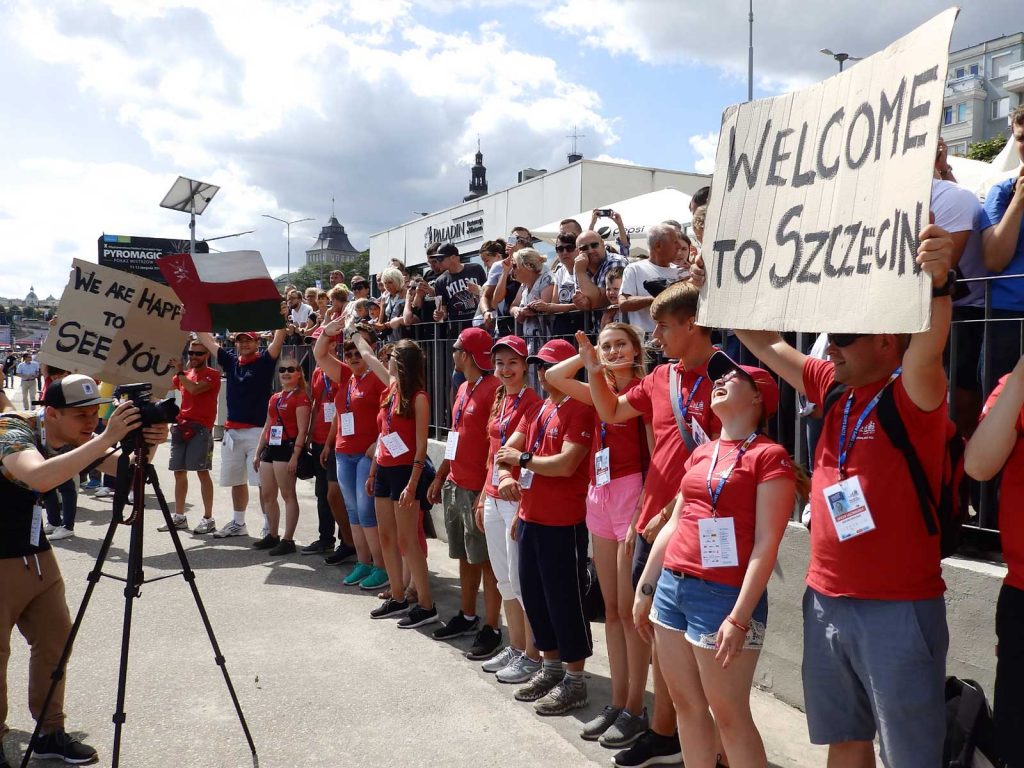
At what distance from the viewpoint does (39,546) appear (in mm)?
4098

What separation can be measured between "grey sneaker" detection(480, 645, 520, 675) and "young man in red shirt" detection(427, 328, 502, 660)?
0.25 m

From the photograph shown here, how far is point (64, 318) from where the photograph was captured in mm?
4809

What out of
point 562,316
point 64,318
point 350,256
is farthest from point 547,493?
point 350,256

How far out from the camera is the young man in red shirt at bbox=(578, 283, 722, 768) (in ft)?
11.8

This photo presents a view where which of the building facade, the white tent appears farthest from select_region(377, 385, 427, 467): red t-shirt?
the building facade

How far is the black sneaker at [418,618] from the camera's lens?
599 centimetres

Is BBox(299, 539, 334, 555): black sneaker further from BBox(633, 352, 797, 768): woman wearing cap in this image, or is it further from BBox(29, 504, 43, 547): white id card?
BBox(633, 352, 797, 768): woman wearing cap

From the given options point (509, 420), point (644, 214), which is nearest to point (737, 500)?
point (509, 420)

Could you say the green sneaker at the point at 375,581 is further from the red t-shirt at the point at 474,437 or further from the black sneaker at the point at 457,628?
the red t-shirt at the point at 474,437

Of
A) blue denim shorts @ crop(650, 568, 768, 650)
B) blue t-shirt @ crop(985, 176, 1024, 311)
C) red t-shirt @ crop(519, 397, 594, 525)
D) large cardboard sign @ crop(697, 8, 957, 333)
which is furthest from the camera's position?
red t-shirt @ crop(519, 397, 594, 525)

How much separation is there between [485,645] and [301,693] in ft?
4.07

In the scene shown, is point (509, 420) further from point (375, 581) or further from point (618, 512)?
point (375, 581)

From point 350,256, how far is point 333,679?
161153 millimetres

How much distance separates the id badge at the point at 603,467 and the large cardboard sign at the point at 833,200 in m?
1.47
